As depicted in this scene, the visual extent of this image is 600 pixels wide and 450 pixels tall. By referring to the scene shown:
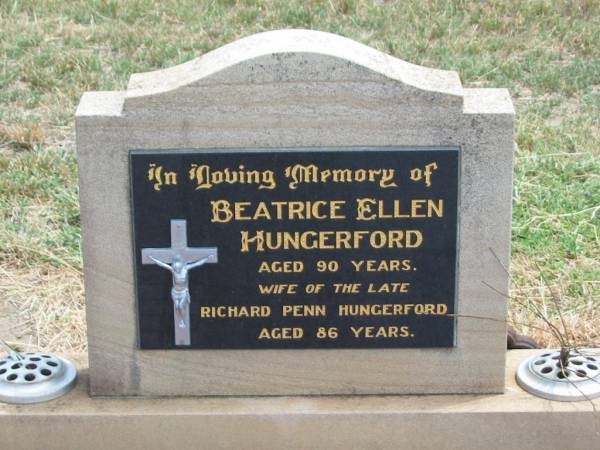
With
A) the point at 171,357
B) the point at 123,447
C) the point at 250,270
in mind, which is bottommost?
the point at 123,447

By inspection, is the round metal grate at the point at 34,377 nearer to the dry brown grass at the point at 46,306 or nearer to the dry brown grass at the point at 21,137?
the dry brown grass at the point at 46,306

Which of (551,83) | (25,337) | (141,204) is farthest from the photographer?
(551,83)

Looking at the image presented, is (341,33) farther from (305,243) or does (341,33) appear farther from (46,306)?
(305,243)

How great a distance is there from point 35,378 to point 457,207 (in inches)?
59.6

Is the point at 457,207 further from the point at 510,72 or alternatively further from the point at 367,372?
the point at 510,72

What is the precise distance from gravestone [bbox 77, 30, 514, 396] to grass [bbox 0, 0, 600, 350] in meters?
0.85

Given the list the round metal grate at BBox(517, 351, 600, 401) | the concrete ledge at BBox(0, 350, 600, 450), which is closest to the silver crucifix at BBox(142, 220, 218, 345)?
the concrete ledge at BBox(0, 350, 600, 450)

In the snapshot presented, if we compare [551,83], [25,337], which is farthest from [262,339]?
[551,83]

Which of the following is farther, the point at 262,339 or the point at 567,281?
the point at 567,281

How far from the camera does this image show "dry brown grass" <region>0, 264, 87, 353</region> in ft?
16.5

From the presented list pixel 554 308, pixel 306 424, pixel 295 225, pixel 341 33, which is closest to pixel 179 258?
pixel 295 225

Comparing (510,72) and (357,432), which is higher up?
(510,72)

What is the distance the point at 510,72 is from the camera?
795 cm

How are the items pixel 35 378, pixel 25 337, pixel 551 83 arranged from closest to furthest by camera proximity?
pixel 35 378
pixel 25 337
pixel 551 83
